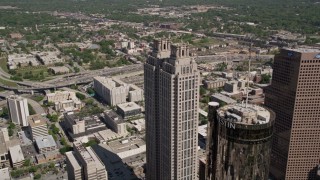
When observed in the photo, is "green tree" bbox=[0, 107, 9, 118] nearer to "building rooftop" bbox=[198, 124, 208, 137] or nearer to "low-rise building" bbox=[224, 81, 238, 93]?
"building rooftop" bbox=[198, 124, 208, 137]

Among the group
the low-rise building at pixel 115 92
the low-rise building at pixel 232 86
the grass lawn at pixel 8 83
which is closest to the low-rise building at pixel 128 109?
the low-rise building at pixel 115 92

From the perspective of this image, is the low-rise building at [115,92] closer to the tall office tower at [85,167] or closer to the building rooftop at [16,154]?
the building rooftop at [16,154]

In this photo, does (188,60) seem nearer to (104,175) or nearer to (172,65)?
(172,65)

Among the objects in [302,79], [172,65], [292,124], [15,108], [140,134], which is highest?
[172,65]

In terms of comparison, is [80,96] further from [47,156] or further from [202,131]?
[202,131]

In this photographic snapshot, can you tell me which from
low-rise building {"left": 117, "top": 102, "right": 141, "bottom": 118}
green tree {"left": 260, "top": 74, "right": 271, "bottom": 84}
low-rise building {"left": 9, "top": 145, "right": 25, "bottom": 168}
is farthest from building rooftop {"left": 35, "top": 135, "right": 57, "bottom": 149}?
green tree {"left": 260, "top": 74, "right": 271, "bottom": 84}

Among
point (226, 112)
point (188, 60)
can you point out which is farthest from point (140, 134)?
point (226, 112)
